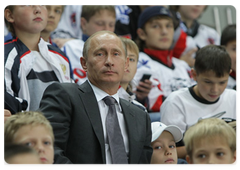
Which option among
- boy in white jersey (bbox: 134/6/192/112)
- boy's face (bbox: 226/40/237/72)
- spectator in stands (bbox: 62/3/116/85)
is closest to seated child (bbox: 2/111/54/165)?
spectator in stands (bbox: 62/3/116/85)

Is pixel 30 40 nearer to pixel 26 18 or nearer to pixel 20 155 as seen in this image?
pixel 26 18

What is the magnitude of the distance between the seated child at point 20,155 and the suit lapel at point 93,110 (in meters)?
0.40

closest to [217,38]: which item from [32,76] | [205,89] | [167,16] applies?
[167,16]

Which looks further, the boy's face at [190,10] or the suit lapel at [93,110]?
the boy's face at [190,10]

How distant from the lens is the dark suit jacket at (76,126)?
2293mm

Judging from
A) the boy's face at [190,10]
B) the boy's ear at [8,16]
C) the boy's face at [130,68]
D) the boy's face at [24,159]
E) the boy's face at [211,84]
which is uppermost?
the boy's face at [190,10]

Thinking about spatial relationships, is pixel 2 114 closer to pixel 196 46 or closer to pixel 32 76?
pixel 32 76

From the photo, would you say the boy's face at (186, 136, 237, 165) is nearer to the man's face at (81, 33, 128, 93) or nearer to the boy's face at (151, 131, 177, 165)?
the boy's face at (151, 131, 177, 165)

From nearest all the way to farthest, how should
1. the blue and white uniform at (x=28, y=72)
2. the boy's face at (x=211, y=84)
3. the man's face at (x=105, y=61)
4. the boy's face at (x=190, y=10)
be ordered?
the man's face at (x=105, y=61) → the blue and white uniform at (x=28, y=72) → the boy's face at (x=211, y=84) → the boy's face at (x=190, y=10)

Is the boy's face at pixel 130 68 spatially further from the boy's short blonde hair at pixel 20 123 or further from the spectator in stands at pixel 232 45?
the boy's short blonde hair at pixel 20 123

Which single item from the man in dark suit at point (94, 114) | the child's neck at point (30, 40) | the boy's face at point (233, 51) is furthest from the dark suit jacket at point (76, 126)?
the boy's face at point (233, 51)

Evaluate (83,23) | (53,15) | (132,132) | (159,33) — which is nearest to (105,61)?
(132,132)

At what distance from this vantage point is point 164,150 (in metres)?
2.81

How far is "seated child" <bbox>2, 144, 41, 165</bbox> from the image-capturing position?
1961 mm
